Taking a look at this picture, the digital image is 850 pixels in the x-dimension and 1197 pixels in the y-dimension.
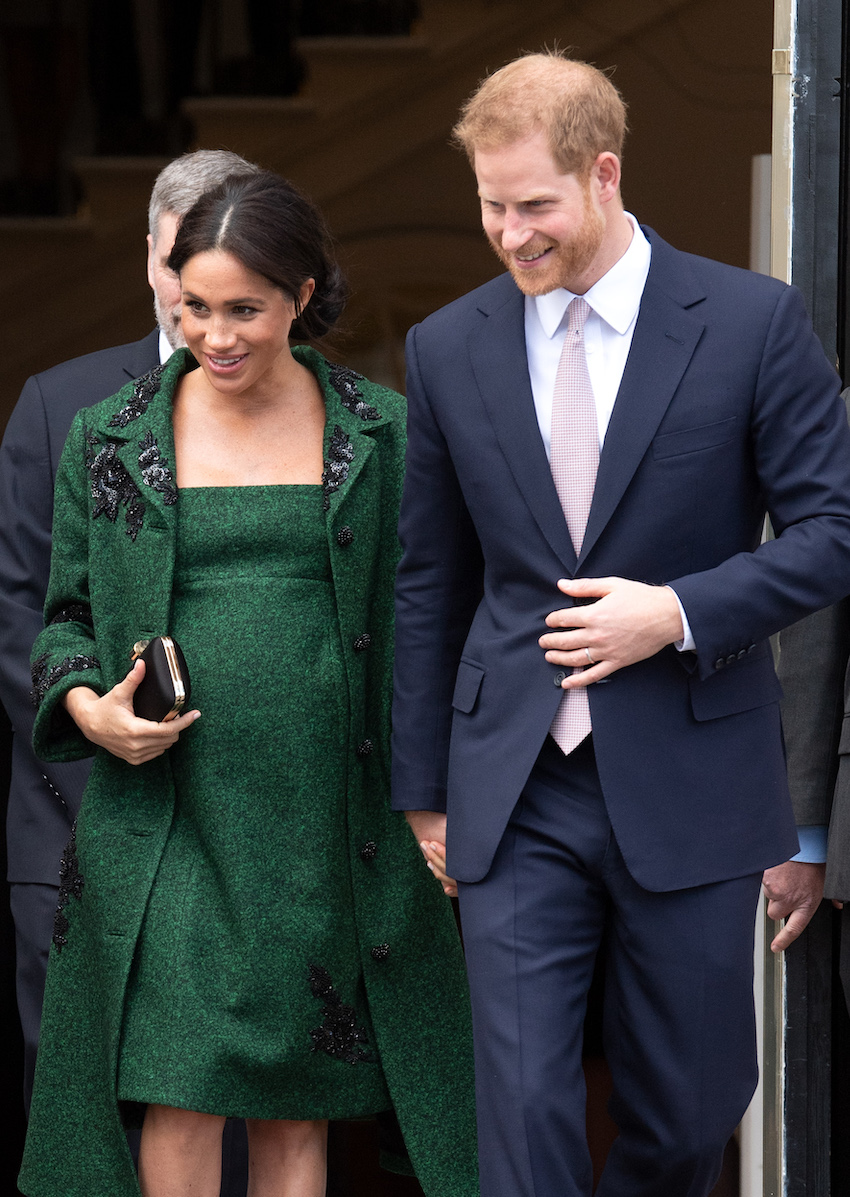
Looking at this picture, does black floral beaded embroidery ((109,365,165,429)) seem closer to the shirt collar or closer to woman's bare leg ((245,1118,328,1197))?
the shirt collar

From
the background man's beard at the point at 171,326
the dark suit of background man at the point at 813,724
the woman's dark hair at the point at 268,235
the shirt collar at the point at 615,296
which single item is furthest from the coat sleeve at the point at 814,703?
the background man's beard at the point at 171,326

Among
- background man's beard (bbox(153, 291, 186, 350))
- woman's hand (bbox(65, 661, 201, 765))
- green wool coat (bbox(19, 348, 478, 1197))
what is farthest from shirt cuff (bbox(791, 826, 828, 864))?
background man's beard (bbox(153, 291, 186, 350))

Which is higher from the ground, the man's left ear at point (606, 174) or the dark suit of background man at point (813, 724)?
the man's left ear at point (606, 174)

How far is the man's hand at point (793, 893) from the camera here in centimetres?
303

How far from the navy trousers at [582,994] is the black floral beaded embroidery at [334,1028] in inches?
11.7

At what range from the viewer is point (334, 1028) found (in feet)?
9.34

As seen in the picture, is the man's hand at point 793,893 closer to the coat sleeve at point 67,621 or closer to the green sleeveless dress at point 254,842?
the green sleeveless dress at point 254,842

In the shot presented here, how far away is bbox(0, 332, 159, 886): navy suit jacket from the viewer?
3381mm

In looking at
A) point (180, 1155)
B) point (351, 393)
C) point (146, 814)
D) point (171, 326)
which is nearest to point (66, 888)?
point (146, 814)

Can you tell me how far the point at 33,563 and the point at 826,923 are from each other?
1.54 meters

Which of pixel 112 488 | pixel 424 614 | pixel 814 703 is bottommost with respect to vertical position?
pixel 814 703

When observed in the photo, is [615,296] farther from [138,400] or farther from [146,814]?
[146,814]

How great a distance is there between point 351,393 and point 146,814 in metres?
0.73

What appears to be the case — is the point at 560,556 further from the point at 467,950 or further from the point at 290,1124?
the point at 290,1124
